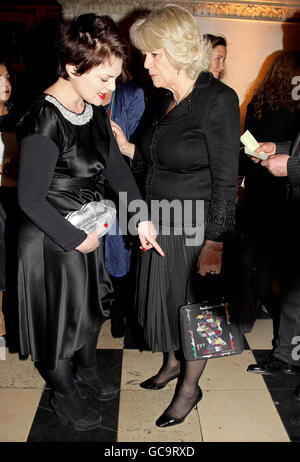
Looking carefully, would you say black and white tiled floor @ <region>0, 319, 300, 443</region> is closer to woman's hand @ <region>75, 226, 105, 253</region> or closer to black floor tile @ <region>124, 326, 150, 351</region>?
black floor tile @ <region>124, 326, 150, 351</region>

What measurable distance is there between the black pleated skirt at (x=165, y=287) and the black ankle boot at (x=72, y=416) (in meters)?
0.40

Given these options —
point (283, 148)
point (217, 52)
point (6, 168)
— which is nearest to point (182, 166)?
point (283, 148)

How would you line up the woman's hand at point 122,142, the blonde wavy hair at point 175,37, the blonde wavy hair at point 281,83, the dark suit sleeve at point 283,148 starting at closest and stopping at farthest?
the blonde wavy hair at point 175,37, the woman's hand at point 122,142, the dark suit sleeve at point 283,148, the blonde wavy hair at point 281,83

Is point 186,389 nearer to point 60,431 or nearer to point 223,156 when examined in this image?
point 60,431

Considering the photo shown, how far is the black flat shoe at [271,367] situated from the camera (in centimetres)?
210

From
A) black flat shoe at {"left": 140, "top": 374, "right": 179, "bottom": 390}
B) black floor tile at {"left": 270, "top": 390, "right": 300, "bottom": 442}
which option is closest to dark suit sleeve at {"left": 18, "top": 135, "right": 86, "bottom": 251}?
black flat shoe at {"left": 140, "top": 374, "right": 179, "bottom": 390}

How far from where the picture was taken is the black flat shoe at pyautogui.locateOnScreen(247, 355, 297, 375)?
2.10 m

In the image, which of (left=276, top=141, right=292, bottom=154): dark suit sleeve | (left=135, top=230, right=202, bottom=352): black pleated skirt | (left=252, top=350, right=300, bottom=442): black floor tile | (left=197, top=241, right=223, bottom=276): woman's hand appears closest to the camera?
(left=197, top=241, right=223, bottom=276): woman's hand

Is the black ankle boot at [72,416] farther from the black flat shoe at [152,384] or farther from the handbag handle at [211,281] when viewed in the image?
the handbag handle at [211,281]

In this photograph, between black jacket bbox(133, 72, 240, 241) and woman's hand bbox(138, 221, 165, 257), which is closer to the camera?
black jacket bbox(133, 72, 240, 241)

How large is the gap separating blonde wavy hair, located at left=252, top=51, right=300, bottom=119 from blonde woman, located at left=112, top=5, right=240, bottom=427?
2.75ft

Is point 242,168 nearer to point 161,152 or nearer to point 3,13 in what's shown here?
point 161,152

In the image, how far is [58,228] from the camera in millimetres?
1375

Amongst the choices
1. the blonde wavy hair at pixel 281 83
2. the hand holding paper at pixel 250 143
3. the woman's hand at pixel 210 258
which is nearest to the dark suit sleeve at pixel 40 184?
the woman's hand at pixel 210 258
